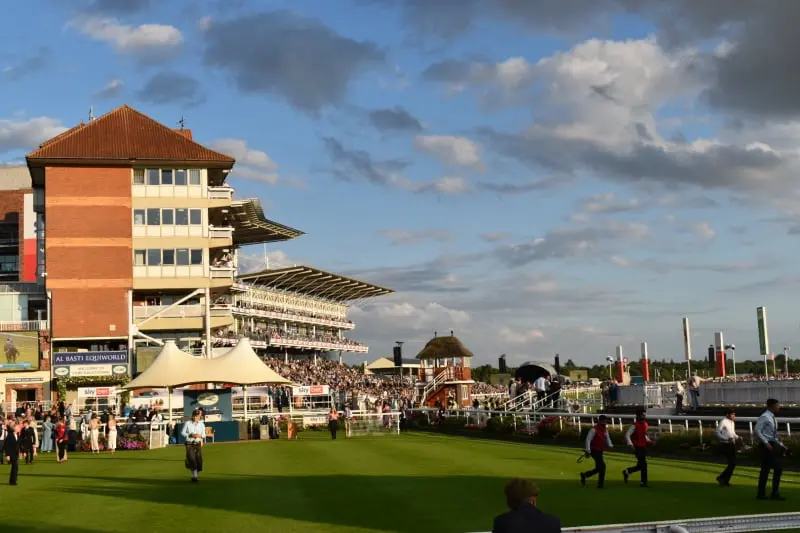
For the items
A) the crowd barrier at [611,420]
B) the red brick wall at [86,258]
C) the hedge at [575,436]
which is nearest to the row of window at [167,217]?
the red brick wall at [86,258]

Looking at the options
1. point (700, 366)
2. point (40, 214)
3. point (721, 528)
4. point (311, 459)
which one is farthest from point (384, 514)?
point (700, 366)

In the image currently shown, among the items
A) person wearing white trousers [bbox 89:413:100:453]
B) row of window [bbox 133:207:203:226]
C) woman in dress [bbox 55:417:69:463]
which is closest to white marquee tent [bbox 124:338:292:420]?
person wearing white trousers [bbox 89:413:100:453]

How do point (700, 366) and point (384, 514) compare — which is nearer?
point (384, 514)

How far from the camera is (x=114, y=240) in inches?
2333

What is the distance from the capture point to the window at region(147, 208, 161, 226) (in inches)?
2378

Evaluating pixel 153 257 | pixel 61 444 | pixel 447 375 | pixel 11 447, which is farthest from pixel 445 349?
pixel 11 447

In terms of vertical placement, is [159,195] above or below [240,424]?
above

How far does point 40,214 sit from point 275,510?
178 ft

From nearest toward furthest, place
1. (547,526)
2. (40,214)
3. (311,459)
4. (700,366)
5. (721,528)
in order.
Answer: (547,526) → (721,528) → (311,459) → (40,214) → (700,366)

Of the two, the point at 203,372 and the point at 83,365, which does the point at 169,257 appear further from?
the point at 203,372

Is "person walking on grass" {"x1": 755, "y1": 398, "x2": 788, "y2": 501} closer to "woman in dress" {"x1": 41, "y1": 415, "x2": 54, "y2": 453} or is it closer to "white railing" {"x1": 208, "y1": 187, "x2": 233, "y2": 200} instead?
"woman in dress" {"x1": 41, "y1": 415, "x2": 54, "y2": 453}

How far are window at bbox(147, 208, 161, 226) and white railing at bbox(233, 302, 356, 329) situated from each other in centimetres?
2495

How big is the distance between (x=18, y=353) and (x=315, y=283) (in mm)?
48892

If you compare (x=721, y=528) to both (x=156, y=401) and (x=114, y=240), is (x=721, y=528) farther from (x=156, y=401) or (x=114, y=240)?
(x=114, y=240)
